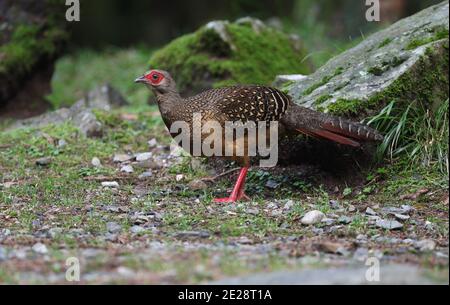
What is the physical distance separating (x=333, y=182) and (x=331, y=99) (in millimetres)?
761

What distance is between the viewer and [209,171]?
7598 mm

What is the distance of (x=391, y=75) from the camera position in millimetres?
6777

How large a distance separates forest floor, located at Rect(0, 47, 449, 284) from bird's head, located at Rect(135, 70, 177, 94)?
93cm

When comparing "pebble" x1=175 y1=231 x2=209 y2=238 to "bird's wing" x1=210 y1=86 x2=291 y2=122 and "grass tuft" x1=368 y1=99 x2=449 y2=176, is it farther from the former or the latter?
"grass tuft" x1=368 y1=99 x2=449 y2=176

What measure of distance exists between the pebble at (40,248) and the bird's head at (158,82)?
7.82ft

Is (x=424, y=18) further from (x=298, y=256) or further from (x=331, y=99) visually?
(x=298, y=256)

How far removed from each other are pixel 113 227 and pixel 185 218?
567 millimetres

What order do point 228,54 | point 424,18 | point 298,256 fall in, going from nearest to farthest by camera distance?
point 298,256 → point 424,18 → point 228,54

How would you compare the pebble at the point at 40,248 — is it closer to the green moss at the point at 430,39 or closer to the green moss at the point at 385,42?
the green moss at the point at 430,39

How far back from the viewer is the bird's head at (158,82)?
6906 millimetres

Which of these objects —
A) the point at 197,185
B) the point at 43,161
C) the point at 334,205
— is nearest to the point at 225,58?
the point at 43,161

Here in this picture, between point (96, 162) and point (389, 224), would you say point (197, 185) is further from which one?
point (389, 224)

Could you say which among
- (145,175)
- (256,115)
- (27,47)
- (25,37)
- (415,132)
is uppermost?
(25,37)

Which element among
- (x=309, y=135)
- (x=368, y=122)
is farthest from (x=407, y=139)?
(x=309, y=135)
